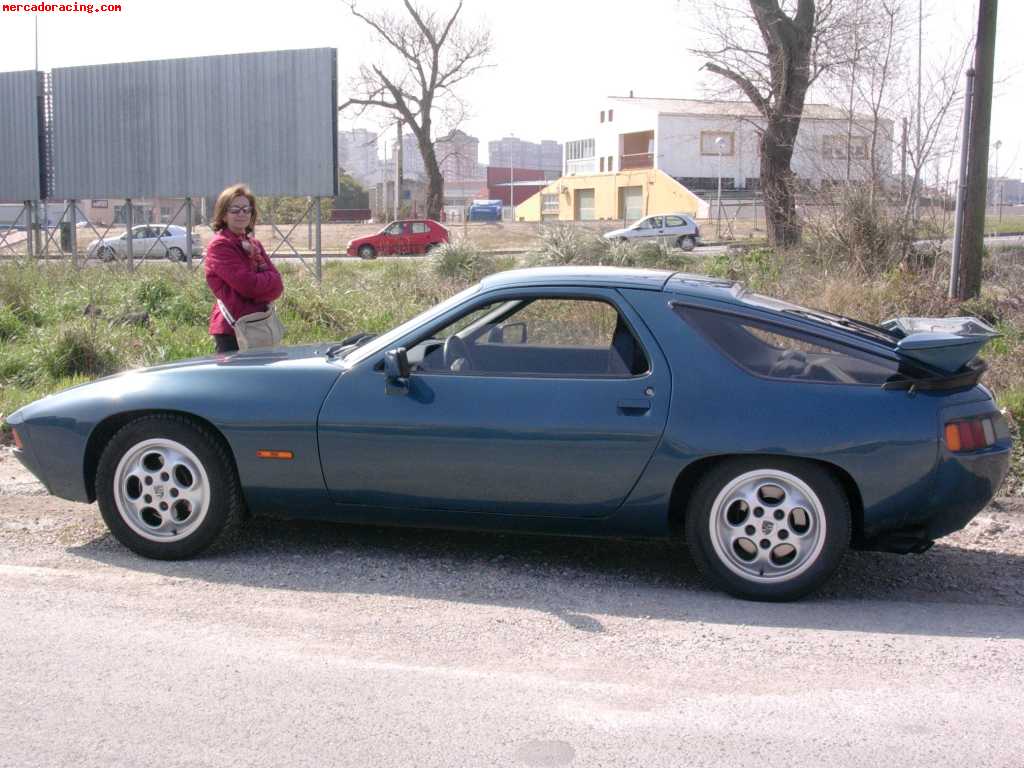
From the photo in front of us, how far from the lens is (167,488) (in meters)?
5.25

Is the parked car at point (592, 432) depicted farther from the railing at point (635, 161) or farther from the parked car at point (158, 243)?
the railing at point (635, 161)

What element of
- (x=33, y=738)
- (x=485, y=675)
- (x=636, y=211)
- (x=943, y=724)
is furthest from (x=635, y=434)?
(x=636, y=211)

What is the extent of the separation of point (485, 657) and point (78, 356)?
22.7ft

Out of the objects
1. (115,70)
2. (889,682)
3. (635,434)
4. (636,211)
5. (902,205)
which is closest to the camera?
(889,682)

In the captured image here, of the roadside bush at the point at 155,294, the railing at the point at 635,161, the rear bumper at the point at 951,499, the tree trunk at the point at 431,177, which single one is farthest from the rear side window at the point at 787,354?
the railing at the point at 635,161

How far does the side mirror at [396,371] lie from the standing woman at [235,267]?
1.90 m

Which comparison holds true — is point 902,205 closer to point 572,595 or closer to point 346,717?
point 572,595

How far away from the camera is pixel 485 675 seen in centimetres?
403

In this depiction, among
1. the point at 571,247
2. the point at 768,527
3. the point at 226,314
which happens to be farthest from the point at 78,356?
the point at 571,247

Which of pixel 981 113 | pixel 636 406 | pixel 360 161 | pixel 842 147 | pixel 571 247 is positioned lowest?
pixel 636 406

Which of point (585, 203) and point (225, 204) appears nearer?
point (225, 204)

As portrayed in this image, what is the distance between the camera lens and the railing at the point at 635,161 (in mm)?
69812

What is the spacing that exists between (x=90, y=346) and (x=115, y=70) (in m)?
12.7

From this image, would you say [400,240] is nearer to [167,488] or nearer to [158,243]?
[158,243]
